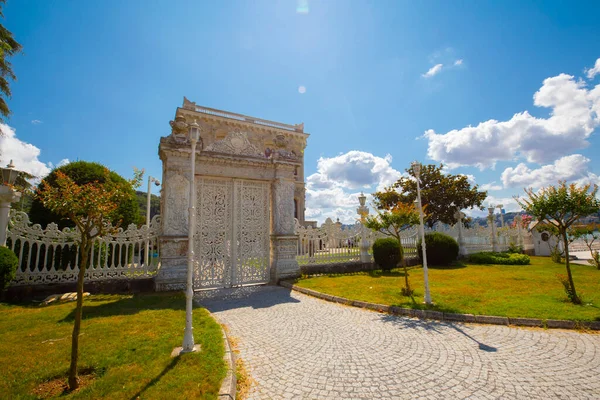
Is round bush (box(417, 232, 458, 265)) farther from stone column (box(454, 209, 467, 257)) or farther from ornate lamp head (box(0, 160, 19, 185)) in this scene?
ornate lamp head (box(0, 160, 19, 185))

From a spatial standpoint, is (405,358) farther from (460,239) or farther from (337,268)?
(460,239)

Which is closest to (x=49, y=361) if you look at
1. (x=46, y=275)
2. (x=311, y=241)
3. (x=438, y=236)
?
(x=46, y=275)

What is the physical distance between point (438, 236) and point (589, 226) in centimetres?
568

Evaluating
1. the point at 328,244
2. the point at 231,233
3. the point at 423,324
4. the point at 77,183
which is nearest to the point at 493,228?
the point at 328,244

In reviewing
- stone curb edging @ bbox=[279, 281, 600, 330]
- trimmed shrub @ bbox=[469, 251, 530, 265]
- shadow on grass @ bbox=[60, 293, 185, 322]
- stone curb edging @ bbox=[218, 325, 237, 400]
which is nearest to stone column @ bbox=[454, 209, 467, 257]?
trimmed shrub @ bbox=[469, 251, 530, 265]

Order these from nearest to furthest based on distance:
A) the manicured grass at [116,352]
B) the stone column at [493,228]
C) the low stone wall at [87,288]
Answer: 1. the manicured grass at [116,352]
2. the low stone wall at [87,288]
3. the stone column at [493,228]

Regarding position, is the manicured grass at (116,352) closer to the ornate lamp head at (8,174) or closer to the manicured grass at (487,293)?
the ornate lamp head at (8,174)

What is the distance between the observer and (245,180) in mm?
9469

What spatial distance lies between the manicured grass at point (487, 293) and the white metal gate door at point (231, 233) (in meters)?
1.83

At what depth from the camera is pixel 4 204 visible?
6992 millimetres

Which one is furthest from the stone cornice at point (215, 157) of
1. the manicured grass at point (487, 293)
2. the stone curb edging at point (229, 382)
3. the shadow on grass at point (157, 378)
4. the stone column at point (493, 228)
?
the stone column at point (493, 228)

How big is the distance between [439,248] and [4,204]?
1695cm

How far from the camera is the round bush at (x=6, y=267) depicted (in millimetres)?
6309

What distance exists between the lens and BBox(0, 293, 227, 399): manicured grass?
9.43 ft
